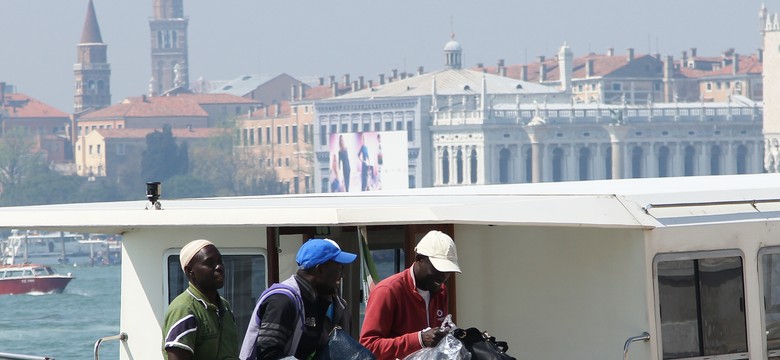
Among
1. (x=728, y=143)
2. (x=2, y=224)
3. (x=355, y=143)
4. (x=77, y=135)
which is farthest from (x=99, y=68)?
(x=2, y=224)

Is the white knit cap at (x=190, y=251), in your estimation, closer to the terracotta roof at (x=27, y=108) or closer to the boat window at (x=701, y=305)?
the boat window at (x=701, y=305)

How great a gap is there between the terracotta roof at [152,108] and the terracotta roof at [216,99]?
52.6 inches

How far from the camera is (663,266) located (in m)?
3.87

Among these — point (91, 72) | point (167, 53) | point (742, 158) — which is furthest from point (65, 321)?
point (167, 53)

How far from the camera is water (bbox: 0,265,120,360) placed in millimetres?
27594

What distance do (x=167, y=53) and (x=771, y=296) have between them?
14704 centimetres

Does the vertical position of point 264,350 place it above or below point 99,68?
below

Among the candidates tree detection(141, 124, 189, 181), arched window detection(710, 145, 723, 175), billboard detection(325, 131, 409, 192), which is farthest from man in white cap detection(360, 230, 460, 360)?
arched window detection(710, 145, 723, 175)

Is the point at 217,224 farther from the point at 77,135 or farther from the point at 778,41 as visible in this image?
the point at 77,135

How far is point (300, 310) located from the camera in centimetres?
333

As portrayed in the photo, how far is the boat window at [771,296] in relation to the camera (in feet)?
13.6

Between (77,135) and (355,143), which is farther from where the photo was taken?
(77,135)

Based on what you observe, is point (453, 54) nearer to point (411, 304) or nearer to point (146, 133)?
point (146, 133)

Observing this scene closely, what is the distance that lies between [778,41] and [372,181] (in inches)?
989
